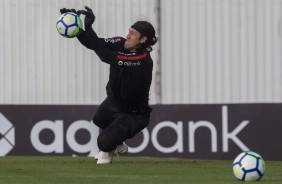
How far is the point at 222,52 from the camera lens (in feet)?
69.5

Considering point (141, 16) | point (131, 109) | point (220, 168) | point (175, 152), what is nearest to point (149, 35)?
point (131, 109)

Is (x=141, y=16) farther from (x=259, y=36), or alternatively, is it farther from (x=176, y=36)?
(x=259, y=36)

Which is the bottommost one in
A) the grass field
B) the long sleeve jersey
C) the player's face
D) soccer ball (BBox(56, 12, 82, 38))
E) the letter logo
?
the letter logo

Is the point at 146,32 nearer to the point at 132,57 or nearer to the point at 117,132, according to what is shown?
the point at 132,57

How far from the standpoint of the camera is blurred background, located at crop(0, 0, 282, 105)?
2105 centimetres

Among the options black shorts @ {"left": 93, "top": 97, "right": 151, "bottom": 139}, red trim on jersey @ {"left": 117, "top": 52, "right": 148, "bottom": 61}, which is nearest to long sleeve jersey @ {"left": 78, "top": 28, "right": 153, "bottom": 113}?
A: red trim on jersey @ {"left": 117, "top": 52, "right": 148, "bottom": 61}

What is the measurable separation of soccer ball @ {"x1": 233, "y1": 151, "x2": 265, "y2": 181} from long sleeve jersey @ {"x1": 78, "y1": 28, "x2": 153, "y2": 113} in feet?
8.87

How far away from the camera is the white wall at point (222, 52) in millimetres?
21078

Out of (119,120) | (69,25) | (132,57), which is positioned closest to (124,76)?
(132,57)

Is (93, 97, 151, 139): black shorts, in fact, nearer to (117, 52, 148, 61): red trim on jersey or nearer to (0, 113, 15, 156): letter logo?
(117, 52, 148, 61): red trim on jersey

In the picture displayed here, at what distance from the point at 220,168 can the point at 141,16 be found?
634 cm

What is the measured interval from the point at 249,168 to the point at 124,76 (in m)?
2.94

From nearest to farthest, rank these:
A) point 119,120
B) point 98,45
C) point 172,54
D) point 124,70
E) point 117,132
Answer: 1. point 98,45
2. point 124,70
3. point 117,132
4. point 119,120
5. point 172,54

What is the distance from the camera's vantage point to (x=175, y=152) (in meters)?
18.8
